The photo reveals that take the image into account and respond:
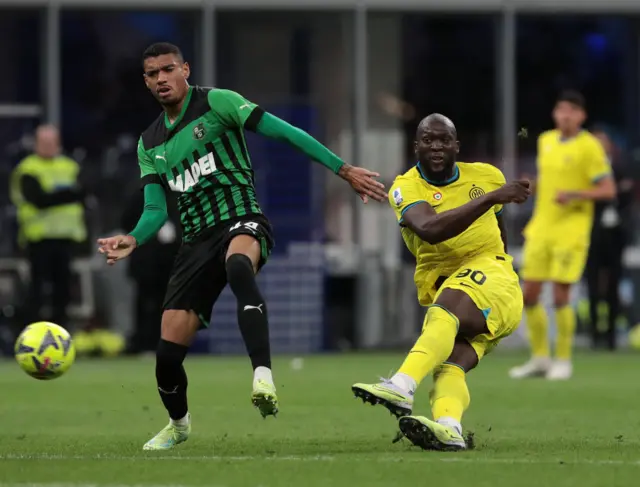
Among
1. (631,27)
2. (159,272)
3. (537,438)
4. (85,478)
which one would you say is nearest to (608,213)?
(631,27)

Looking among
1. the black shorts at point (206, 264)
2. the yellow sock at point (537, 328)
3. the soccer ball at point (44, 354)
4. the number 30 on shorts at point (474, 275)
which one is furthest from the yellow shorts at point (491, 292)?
the yellow sock at point (537, 328)

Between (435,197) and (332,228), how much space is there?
12.3 m

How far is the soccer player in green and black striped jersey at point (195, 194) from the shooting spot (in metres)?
8.43

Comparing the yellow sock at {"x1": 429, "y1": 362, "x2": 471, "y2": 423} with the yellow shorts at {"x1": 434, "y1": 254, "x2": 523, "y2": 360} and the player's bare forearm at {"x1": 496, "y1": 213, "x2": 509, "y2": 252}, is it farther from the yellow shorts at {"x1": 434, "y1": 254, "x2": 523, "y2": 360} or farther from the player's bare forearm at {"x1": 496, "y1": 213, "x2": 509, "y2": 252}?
the player's bare forearm at {"x1": 496, "y1": 213, "x2": 509, "y2": 252}

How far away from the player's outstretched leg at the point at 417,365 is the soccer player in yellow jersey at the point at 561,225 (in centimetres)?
682

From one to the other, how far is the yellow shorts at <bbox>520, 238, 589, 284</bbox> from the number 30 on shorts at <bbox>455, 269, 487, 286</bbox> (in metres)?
6.48

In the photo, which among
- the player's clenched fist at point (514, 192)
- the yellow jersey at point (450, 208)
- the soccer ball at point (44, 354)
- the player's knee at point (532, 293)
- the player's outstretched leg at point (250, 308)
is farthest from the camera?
the player's knee at point (532, 293)

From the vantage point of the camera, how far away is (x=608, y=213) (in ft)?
65.8

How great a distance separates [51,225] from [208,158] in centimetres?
982

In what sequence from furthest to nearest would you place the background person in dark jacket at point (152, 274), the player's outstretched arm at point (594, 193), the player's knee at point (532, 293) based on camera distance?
the background person in dark jacket at point (152, 274) < the player's outstretched arm at point (594, 193) < the player's knee at point (532, 293)

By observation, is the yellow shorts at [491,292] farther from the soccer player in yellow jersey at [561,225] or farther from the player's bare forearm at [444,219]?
the soccer player in yellow jersey at [561,225]

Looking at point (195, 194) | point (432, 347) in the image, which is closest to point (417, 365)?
point (432, 347)

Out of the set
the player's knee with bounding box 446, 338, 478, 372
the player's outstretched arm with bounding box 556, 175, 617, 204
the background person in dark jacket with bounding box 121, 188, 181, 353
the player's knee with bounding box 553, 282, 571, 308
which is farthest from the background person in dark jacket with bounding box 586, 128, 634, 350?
the player's knee with bounding box 446, 338, 478, 372

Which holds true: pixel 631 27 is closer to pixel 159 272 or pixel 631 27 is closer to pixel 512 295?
pixel 159 272
